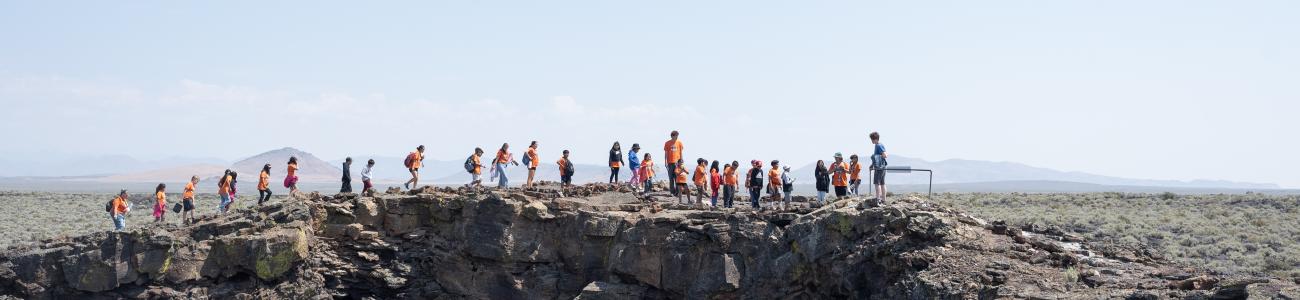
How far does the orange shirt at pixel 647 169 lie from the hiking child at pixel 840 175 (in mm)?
6098

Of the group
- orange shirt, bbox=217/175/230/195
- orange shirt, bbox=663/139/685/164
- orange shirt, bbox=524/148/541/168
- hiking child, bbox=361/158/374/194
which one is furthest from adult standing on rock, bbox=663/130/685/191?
orange shirt, bbox=217/175/230/195

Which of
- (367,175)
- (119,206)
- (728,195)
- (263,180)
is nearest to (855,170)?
(728,195)

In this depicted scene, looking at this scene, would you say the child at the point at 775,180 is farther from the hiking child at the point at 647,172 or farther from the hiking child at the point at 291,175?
the hiking child at the point at 291,175

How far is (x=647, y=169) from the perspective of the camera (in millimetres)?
28609

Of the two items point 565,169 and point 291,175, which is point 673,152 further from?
point 291,175

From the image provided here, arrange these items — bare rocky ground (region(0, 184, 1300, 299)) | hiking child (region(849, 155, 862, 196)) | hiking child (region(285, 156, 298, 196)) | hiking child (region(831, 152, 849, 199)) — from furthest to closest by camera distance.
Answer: hiking child (region(285, 156, 298, 196)), hiking child (region(849, 155, 862, 196)), hiking child (region(831, 152, 849, 199)), bare rocky ground (region(0, 184, 1300, 299))

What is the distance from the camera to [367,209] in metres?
27.3

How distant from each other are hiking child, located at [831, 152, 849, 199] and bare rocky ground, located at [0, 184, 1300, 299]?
3.10 feet

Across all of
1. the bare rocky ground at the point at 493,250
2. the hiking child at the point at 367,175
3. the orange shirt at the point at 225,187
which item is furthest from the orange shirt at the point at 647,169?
the orange shirt at the point at 225,187

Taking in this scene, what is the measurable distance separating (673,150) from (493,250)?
5.31 metres

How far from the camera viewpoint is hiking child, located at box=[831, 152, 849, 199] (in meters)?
23.6

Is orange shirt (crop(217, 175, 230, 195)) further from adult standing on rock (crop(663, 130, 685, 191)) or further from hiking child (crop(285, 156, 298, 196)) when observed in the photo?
adult standing on rock (crop(663, 130, 685, 191))

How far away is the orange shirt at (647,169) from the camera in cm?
2838

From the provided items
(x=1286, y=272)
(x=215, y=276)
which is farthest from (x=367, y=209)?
(x=1286, y=272)
